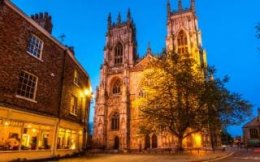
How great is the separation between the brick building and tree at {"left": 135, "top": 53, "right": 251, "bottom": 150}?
1010 cm

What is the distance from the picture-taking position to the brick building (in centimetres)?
1325

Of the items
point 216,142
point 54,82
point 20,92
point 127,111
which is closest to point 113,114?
point 127,111

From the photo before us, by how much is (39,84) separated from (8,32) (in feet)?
13.1

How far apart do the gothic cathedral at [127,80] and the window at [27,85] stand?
98.3 ft

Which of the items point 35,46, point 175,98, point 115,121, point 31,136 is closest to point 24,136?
point 31,136

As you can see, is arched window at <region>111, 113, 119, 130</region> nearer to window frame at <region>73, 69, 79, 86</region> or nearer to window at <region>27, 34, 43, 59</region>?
window frame at <region>73, 69, 79, 86</region>

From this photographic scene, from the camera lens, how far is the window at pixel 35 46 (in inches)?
611

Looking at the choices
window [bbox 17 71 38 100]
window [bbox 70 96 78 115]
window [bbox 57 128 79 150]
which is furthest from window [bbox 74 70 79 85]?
window [bbox 17 71 38 100]

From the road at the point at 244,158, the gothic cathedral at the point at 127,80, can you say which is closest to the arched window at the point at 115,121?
the gothic cathedral at the point at 127,80

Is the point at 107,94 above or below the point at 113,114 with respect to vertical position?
above

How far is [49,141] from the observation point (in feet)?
56.0

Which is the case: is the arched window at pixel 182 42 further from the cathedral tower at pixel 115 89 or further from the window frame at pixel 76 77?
the window frame at pixel 76 77

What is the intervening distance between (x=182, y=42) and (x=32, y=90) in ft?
144

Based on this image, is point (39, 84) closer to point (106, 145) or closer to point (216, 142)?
point (106, 145)
